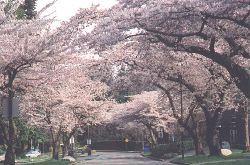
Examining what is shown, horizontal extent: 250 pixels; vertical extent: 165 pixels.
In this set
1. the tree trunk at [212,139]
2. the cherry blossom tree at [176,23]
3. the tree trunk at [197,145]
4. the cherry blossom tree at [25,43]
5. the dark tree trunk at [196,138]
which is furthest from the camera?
the tree trunk at [197,145]

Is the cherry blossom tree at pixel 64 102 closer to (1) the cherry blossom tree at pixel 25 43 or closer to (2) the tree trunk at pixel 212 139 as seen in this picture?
(1) the cherry blossom tree at pixel 25 43

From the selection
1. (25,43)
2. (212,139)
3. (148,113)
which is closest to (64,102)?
(212,139)

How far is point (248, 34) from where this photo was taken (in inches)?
779

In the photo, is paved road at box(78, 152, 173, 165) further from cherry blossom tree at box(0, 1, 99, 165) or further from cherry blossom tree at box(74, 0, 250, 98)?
cherry blossom tree at box(0, 1, 99, 165)

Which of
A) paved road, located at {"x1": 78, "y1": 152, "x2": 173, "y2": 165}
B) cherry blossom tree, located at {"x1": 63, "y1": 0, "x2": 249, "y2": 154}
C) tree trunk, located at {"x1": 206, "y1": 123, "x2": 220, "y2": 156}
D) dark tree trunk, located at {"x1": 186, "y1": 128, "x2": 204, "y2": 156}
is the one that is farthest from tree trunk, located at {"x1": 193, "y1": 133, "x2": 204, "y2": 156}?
cherry blossom tree, located at {"x1": 63, "y1": 0, "x2": 249, "y2": 154}

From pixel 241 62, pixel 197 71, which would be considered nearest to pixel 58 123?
pixel 197 71

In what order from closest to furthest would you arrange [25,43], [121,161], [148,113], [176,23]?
[176,23], [25,43], [121,161], [148,113]

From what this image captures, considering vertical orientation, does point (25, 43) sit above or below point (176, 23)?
Result: below

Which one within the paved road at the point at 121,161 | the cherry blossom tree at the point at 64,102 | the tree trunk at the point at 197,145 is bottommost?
the paved road at the point at 121,161

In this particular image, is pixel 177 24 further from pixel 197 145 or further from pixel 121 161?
pixel 121 161

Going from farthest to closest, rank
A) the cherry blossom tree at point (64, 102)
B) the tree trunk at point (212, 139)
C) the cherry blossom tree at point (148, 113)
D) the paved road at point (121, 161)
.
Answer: the cherry blossom tree at point (148, 113) < the paved road at point (121, 161) < the tree trunk at point (212, 139) < the cherry blossom tree at point (64, 102)

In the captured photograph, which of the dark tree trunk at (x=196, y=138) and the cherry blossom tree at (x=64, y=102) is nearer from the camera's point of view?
the cherry blossom tree at (x=64, y=102)

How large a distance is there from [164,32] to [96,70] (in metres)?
18.6

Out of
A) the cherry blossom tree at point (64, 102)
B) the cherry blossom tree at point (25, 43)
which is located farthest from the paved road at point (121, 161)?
the cherry blossom tree at point (25, 43)
